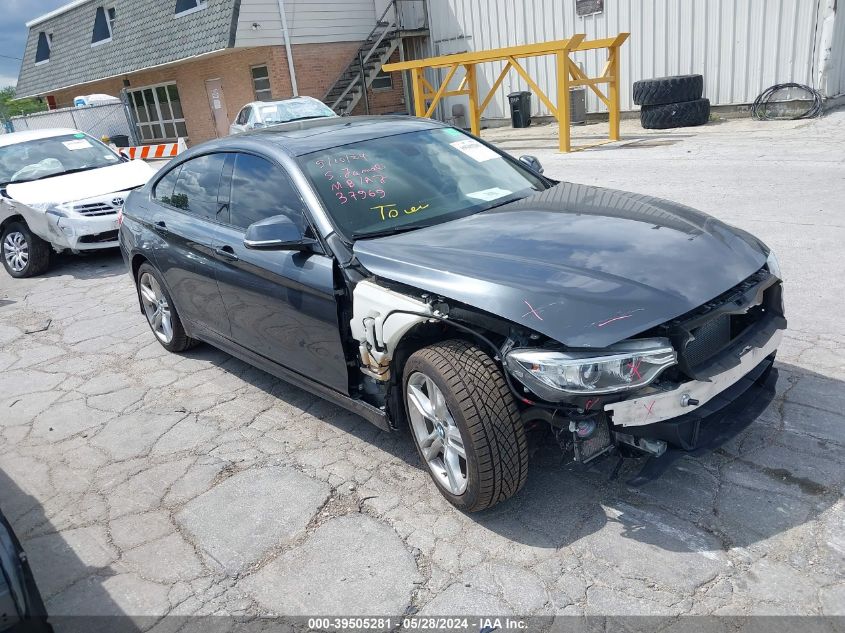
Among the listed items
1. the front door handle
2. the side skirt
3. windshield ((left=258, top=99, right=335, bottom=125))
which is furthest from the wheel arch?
windshield ((left=258, top=99, right=335, bottom=125))

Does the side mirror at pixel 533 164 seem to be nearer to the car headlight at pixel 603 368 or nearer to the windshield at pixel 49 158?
the car headlight at pixel 603 368

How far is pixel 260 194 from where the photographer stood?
406 centimetres

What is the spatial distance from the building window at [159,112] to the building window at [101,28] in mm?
2135

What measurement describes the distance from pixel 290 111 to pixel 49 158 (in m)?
6.42

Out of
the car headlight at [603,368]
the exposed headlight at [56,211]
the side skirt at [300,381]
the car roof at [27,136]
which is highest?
the car roof at [27,136]

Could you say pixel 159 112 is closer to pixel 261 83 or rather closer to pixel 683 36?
pixel 261 83

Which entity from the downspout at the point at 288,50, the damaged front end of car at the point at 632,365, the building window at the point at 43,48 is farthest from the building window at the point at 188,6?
the damaged front end of car at the point at 632,365

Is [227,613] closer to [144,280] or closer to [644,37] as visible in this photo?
[144,280]

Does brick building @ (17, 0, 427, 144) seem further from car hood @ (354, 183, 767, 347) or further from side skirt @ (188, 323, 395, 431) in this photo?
car hood @ (354, 183, 767, 347)

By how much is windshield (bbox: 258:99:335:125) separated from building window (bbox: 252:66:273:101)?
636 cm

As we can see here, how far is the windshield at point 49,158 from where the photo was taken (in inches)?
364

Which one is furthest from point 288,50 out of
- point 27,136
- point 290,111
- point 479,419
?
point 479,419

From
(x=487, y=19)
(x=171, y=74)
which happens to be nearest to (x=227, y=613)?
(x=487, y=19)

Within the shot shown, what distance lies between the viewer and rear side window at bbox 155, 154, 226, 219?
4.49 metres
